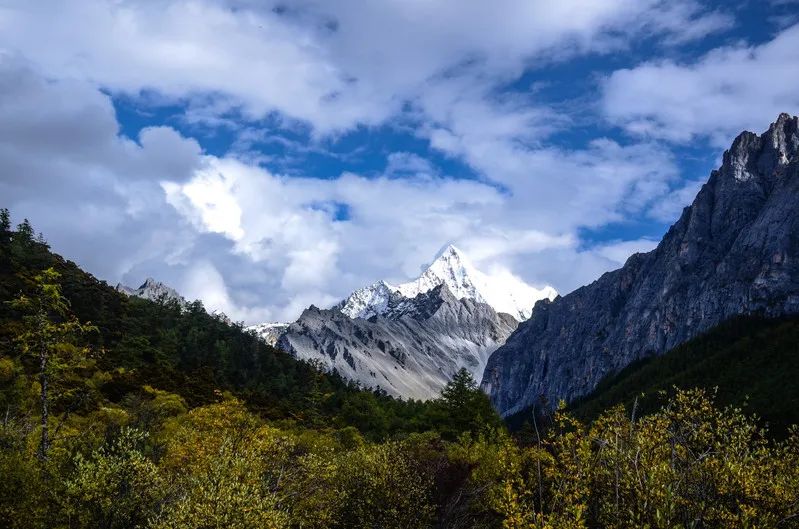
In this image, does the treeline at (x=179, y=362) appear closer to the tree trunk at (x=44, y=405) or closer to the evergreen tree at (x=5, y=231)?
the evergreen tree at (x=5, y=231)

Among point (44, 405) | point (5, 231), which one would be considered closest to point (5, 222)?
point (5, 231)

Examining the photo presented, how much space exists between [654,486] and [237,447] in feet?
104

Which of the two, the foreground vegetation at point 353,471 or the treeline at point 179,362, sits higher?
the treeline at point 179,362

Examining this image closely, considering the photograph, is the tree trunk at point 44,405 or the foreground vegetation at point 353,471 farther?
the tree trunk at point 44,405

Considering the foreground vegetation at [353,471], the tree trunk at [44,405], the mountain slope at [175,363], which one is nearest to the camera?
the foreground vegetation at [353,471]

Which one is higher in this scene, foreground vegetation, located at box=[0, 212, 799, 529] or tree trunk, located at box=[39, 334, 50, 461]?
tree trunk, located at box=[39, 334, 50, 461]

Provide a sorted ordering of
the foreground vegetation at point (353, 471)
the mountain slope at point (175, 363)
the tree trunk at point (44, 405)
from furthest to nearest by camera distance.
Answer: the mountain slope at point (175, 363)
the tree trunk at point (44, 405)
the foreground vegetation at point (353, 471)

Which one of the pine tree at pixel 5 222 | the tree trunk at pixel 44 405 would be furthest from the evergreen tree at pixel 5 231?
the tree trunk at pixel 44 405

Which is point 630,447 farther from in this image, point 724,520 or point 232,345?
point 232,345

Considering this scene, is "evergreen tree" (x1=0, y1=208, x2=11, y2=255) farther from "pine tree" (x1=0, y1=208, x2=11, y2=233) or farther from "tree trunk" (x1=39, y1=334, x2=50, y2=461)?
"tree trunk" (x1=39, y1=334, x2=50, y2=461)

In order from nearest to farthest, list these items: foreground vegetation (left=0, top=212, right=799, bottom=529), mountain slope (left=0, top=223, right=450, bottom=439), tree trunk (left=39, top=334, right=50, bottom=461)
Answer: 1. foreground vegetation (left=0, top=212, right=799, bottom=529)
2. tree trunk (left=39, top=334, right=50, bottom=461)
3. mountain slope (left=0, top=223, right=450, bottom=439)

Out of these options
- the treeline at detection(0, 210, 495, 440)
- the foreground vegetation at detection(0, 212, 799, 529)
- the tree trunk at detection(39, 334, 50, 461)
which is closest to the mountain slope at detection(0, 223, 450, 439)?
the treeline at detection(0, 210, 495, 440)

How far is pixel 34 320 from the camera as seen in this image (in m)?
40.5

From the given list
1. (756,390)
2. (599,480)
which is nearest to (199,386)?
(599,480)
